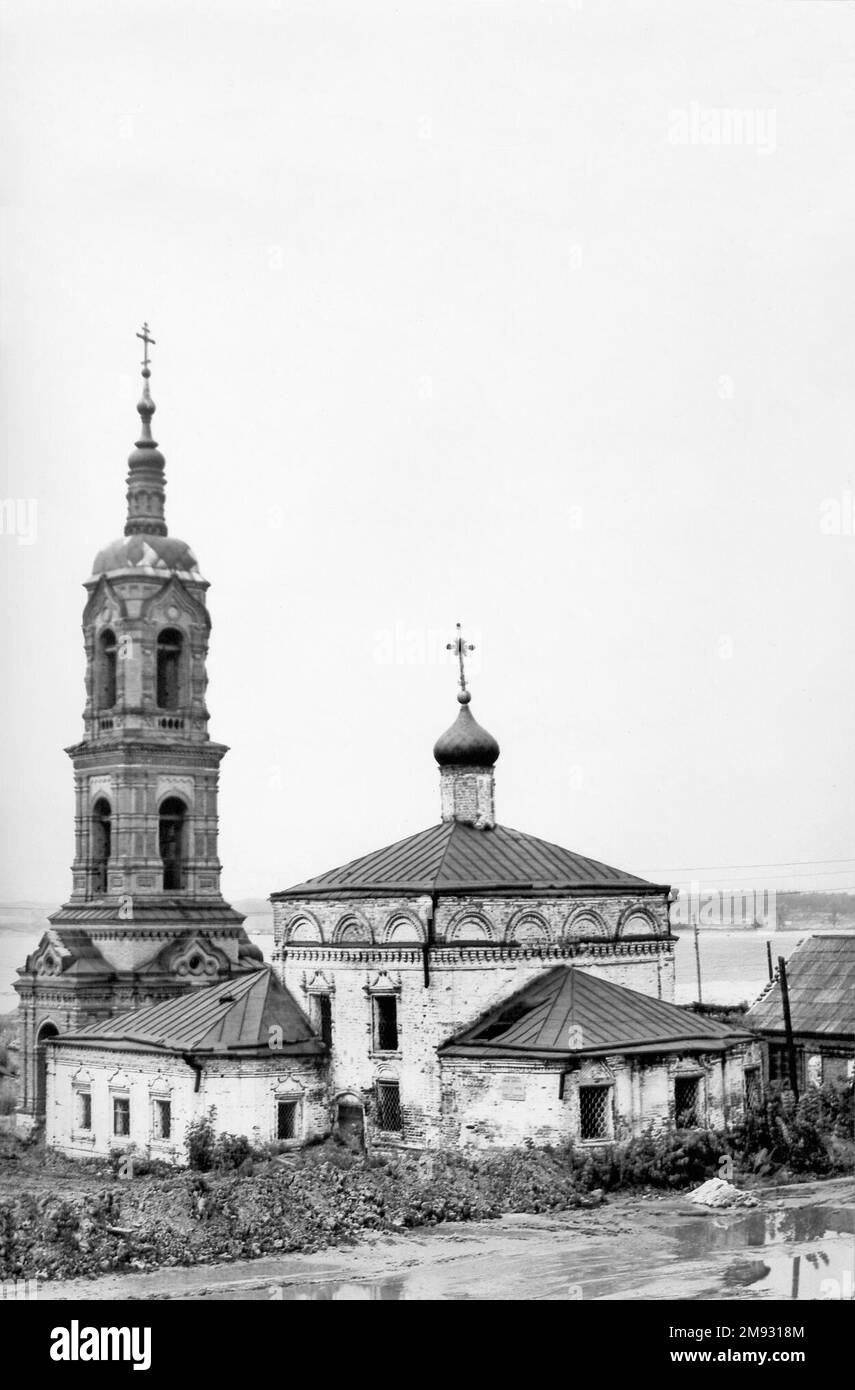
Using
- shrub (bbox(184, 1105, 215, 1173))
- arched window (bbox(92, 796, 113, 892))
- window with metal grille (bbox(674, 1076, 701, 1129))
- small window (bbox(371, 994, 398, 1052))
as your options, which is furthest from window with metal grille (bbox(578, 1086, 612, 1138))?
arched window (bbox(92, 796, 113, 892))

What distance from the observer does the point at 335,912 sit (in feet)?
96.9

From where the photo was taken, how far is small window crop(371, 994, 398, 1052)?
1107 inches

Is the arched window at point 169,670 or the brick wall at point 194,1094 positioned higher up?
the arched window at point 169,670

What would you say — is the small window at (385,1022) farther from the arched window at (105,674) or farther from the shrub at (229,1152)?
the arched window at (105,674)

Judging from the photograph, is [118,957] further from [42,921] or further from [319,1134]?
[319,1134]

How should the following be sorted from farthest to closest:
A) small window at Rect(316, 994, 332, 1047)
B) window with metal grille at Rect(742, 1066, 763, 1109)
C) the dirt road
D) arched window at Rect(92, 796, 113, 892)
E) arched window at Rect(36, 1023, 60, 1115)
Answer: arched window at Rect(92, 796, 113, 892), arched window at Rect(36, 1023, 60, 1115), small window at Rect(316, 994, 332, 1047), window with metal grille at Rect(742, 1066, 763, 1109), the dirt road

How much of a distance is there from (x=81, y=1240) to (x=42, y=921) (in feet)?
44.8

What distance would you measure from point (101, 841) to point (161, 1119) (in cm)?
897

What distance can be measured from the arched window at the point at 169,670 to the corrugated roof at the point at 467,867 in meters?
6.88

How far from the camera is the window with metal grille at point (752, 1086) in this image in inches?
1090

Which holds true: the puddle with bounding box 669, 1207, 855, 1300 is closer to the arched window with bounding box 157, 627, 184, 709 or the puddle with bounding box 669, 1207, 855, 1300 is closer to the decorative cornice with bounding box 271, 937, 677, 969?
the decorative cornice with bounding box 271, 937, 677, 969

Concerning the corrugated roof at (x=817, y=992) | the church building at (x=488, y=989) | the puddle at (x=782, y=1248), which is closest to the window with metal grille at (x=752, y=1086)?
the church building at (x=488, y=989)

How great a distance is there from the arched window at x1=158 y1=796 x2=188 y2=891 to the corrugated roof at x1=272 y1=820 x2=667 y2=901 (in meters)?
6.17

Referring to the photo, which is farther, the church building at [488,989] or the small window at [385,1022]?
the small window at [385,1022]
